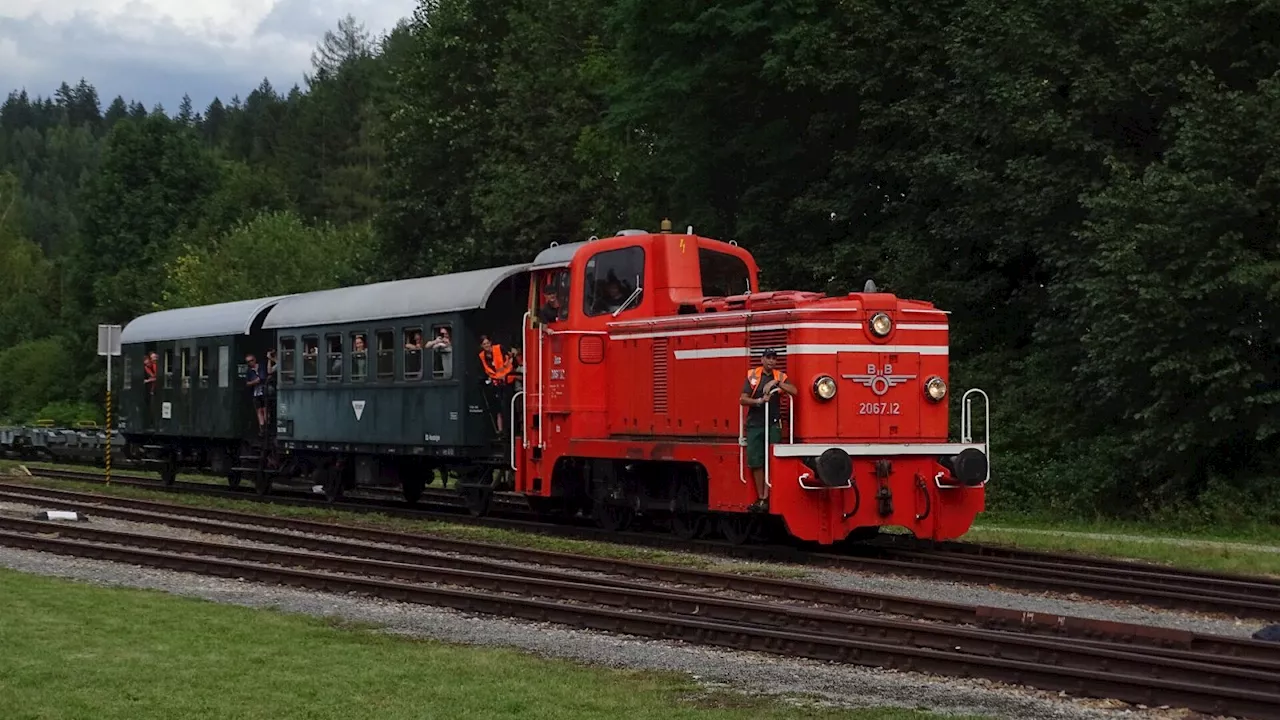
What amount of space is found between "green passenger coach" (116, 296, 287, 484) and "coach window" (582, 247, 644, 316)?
11.0 meters

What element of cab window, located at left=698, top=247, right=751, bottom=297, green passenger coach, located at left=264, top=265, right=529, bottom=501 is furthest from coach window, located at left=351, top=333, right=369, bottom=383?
cab window, located at left=698, top=247, right=751, bottom=297

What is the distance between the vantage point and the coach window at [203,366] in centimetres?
3075

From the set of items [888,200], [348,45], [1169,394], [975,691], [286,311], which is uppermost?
[348,45]

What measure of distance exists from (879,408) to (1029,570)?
275cm

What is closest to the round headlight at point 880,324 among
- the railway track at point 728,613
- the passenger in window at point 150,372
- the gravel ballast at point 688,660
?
the railway track at point 728,613

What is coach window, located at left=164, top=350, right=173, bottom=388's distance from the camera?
106 ft

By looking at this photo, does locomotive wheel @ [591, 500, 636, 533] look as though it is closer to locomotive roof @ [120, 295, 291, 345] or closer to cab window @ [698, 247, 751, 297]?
cab window @ [698, 247, 751, 297]

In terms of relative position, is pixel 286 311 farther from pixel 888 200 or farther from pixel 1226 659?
pixel 1226 659

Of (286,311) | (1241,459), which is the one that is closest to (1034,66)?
(1241,459)

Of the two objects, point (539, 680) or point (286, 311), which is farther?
point (286, 311)

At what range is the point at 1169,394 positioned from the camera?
2339 centimetres

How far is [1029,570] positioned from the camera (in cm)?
1708

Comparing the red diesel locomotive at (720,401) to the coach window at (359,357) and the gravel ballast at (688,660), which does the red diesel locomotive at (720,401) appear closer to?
the coach window at (359,357)

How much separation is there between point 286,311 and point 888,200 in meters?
12.6
